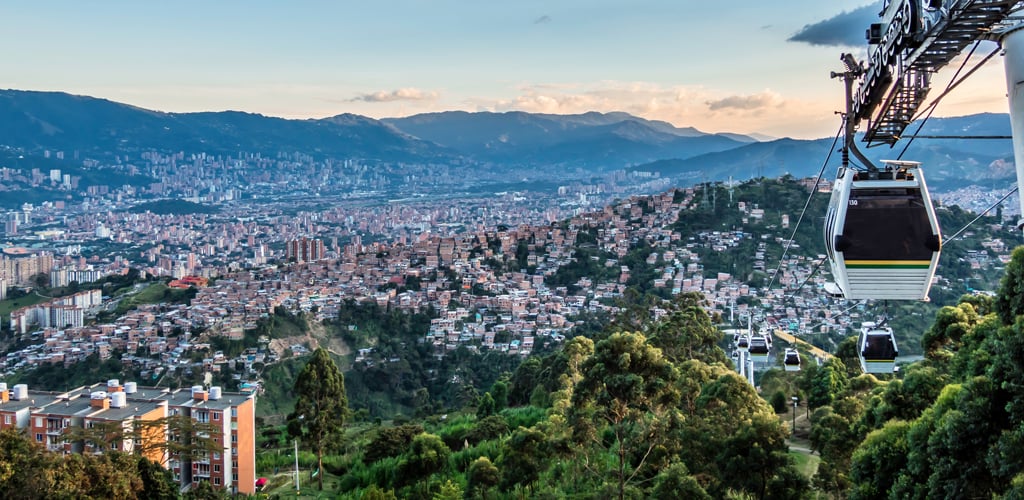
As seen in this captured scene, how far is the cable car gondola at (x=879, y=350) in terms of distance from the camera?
6.02 metres

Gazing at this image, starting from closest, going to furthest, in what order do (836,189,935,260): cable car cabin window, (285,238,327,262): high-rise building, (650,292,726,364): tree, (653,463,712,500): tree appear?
(836,189,935,260): cable car cabin window → (653,463,712,500): tree → (650,292,726,364): tree → (285,238,327,262): high-rise building

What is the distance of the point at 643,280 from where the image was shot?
34.5m

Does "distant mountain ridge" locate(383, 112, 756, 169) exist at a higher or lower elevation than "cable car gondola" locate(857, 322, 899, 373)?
higher

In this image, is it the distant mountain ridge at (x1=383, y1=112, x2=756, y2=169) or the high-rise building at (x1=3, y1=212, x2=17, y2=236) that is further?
the distant mountain ridge at (x1=383, y1=112, x2=756, y2=169)

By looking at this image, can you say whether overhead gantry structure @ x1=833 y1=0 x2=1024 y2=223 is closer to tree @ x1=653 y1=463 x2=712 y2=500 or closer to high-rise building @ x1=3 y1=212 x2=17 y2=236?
tree @ x1=653 y1=463 x2=712 y2=500

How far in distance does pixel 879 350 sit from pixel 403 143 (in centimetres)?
16221

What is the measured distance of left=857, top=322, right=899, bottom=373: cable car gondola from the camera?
602 cm

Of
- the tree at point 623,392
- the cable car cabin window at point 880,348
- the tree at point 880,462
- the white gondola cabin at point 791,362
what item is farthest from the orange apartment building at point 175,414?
the cable car cabin window at point 880,348

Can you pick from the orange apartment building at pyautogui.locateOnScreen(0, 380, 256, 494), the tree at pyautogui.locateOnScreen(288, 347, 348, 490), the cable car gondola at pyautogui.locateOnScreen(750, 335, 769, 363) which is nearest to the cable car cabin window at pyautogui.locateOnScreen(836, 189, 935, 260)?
the cable car gondola at pyautogui.locateOnScreen(750, 335, 769, 363)

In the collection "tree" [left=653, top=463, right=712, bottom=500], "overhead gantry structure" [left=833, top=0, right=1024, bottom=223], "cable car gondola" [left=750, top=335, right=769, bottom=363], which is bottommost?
"tree" [left=653, top=463, right=712, bottom=500]

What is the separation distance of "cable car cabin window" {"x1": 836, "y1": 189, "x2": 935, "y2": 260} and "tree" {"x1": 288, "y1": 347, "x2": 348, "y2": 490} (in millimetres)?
9991

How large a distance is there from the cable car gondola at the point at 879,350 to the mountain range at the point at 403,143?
62.3m

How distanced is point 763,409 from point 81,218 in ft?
306

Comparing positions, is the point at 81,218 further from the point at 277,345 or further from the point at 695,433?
the point at 695,433
